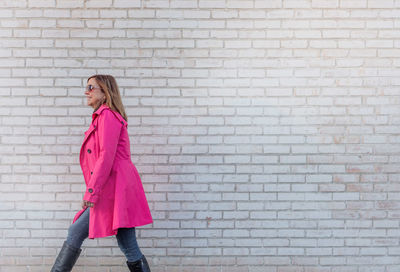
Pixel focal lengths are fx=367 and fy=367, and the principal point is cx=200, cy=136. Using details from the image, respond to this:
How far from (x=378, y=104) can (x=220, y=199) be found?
1864 millimetres

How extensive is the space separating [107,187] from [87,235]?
0.45 metres

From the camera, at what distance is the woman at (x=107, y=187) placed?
289 centimetres

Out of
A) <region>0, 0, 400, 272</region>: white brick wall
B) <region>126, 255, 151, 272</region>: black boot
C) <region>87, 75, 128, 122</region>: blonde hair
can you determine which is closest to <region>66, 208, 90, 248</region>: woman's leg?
<region>126, 255, 151, 272</region>: black boot

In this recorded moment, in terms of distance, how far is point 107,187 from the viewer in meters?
2.98

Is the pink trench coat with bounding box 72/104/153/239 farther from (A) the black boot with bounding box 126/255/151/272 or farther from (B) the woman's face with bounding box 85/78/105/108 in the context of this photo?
(A) the black boot with bounding box 126/255/151/272

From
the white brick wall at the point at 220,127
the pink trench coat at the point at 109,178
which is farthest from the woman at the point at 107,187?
the white brick wall at the point at 220,127

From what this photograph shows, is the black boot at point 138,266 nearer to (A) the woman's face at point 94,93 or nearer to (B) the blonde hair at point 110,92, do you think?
(B) the blonde hair at point 110,92

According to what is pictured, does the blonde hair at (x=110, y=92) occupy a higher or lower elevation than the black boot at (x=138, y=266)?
higher

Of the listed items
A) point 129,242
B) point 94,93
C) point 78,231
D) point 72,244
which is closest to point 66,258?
point 72,244

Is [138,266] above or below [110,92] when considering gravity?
below

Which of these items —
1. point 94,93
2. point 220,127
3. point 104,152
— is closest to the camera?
point 104,152

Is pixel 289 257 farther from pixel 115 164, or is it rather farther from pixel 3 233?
pixel 3 233

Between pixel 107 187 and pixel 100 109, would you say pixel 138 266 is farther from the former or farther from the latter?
pixel 100 109

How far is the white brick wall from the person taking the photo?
368 cm
